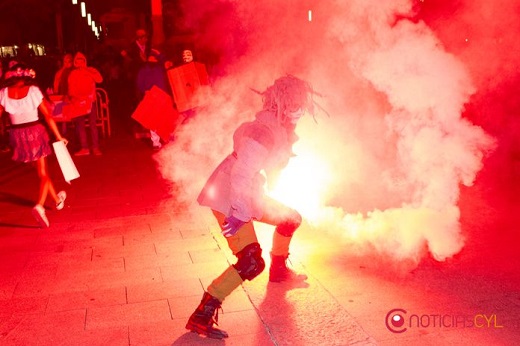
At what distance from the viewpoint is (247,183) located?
385 cm

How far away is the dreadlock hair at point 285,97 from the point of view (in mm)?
4141

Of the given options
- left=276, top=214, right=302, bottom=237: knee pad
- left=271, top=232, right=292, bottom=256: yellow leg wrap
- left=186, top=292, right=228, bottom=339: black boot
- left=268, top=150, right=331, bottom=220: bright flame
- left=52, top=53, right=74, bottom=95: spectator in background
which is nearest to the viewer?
left=186, top=292, right=228, bottom=339: black boot

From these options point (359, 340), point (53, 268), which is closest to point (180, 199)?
point (53, 268)

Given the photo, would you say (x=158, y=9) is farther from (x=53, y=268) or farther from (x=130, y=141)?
(x=53, y=268)

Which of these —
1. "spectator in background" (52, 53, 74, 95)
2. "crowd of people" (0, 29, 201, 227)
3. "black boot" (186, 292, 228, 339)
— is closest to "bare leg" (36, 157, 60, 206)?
"crowd of people" (0, 29, 201, 227)

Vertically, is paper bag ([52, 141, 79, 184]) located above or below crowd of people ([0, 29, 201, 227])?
below

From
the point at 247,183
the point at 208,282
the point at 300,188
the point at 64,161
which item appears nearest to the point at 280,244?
the point at 208,282

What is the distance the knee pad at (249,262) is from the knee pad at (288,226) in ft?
2.11

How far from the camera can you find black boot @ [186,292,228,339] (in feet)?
13.0

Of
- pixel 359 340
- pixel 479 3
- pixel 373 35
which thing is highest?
pixel 479 3

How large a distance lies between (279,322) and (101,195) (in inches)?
190

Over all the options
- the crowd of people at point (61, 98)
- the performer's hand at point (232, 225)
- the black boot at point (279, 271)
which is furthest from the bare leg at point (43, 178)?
the performer's hand at point (232, 225)

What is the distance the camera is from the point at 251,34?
46.4 feet

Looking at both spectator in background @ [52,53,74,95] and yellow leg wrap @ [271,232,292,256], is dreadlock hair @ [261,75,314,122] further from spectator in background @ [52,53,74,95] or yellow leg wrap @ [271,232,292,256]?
spectator in background @ [52,53,74,95]
